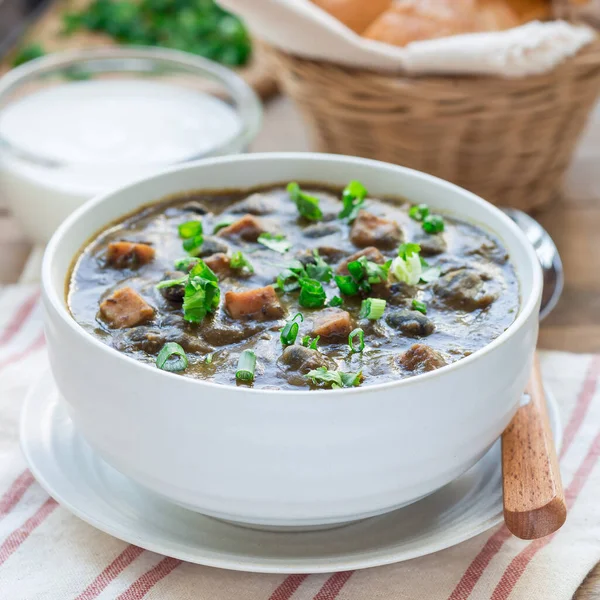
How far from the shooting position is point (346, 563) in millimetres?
1797

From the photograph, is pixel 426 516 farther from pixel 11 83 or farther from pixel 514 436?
pixel 11 83

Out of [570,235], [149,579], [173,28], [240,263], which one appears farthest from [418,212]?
[173,28]

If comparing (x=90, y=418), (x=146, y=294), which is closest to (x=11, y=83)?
(x=146, y=294)

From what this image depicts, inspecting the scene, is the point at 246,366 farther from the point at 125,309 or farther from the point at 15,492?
the point at 15,492

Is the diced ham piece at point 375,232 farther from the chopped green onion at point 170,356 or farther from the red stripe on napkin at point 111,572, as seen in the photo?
the red stripe on napkin at point 111,572

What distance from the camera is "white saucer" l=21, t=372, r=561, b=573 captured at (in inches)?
72.2

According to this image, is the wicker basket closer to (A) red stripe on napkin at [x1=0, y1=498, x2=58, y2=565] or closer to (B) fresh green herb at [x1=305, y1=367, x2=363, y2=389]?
(B) fresh green herb at [x1=305, y1=367, x2=363, y2=389]

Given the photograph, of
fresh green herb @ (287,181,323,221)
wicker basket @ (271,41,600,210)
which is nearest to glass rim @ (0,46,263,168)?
wicker basket @ (271,41,600,210)

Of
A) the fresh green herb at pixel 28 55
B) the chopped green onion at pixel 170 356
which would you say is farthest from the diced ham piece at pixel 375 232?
the fresh green herb at pixel 28 55

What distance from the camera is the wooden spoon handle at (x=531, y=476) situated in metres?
1.82

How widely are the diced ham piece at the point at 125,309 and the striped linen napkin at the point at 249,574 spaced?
0.44m

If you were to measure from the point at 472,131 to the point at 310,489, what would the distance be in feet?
6.08

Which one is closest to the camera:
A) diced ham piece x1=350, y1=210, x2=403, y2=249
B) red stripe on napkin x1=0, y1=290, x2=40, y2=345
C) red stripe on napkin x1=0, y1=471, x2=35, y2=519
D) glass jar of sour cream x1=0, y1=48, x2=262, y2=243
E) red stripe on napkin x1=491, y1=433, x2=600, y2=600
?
red stripe on napkin x1=491, y1=433, x2=600, y2=600

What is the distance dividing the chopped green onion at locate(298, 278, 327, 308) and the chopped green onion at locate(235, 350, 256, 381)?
22 cm
